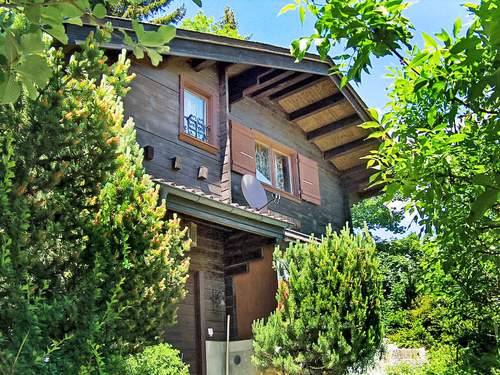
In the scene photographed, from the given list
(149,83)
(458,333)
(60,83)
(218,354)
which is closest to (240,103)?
(149,83)

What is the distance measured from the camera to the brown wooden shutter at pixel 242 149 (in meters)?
9.85

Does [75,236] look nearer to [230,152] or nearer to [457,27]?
[457,27]

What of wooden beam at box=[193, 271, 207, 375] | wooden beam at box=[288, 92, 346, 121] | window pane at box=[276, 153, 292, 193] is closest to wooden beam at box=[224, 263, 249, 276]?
wooden beam at box=[193, 271, 207, 375]

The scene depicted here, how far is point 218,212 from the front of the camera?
7.89 m

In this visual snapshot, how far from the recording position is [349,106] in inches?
476

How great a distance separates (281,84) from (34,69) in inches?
389

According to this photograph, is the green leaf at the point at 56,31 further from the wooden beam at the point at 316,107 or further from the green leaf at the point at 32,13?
the wooden beam at the point at 316,107

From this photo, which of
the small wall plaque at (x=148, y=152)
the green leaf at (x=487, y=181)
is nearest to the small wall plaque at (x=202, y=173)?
the small wall plaque at (x=148, y=152)

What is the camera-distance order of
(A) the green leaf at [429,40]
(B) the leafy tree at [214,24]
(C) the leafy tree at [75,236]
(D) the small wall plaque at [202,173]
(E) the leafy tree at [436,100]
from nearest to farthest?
(E) the leafy tree at [436,100]
(A) the green leaf at [429,40]
(C) the leafy tree at [75,236]
(D) the small wall plaque at [202,173]
(B) the leafy tree at [214,24]

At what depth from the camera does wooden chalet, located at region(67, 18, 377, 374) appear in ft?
27.5

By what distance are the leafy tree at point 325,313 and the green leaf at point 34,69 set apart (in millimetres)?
6341

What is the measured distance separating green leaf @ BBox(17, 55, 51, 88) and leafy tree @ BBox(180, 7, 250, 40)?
22362 millimetres

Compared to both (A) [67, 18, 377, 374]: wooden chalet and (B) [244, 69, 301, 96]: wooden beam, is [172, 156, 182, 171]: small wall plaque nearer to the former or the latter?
(A) [67, 18, 377, 374]: wooden chalet

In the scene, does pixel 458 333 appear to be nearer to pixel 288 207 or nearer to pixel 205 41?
pixel 288 207
